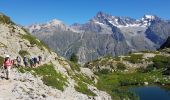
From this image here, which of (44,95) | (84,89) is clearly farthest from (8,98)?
(84,89)

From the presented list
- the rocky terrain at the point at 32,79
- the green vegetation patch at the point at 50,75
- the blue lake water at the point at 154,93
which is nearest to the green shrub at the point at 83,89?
the rocky terrain at the point at 32,79

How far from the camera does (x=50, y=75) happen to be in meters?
60.9

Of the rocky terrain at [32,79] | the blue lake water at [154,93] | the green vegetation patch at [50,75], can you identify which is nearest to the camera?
the rocky terrain at [32,79]

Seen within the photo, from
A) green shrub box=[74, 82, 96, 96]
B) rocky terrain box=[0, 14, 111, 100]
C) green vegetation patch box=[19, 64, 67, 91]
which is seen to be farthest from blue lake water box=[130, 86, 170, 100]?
green vegetation patch box=[19, 64, 67, 91]

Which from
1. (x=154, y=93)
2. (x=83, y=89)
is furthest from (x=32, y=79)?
(x=154, y=93)

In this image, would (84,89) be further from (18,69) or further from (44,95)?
(44,95)

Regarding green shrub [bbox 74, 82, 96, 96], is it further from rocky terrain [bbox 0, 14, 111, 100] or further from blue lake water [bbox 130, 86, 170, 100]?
blue lake water [bbox 130, 86, 170, 100]

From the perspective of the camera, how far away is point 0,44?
6556 cm

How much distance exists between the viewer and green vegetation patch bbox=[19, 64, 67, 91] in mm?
55772

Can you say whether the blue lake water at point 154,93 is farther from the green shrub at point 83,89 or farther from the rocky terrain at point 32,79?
the green shrub at point 83,89

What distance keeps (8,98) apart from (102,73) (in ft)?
529

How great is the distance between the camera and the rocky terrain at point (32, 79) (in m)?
43.7

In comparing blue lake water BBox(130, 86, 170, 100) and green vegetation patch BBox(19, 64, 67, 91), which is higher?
green vegetation patch BBox(19, 64, 67, 91)

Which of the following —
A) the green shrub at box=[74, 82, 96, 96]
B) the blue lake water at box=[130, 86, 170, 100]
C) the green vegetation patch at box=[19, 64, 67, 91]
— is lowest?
the blue lake water at box=[130, 86, 170, 100]
